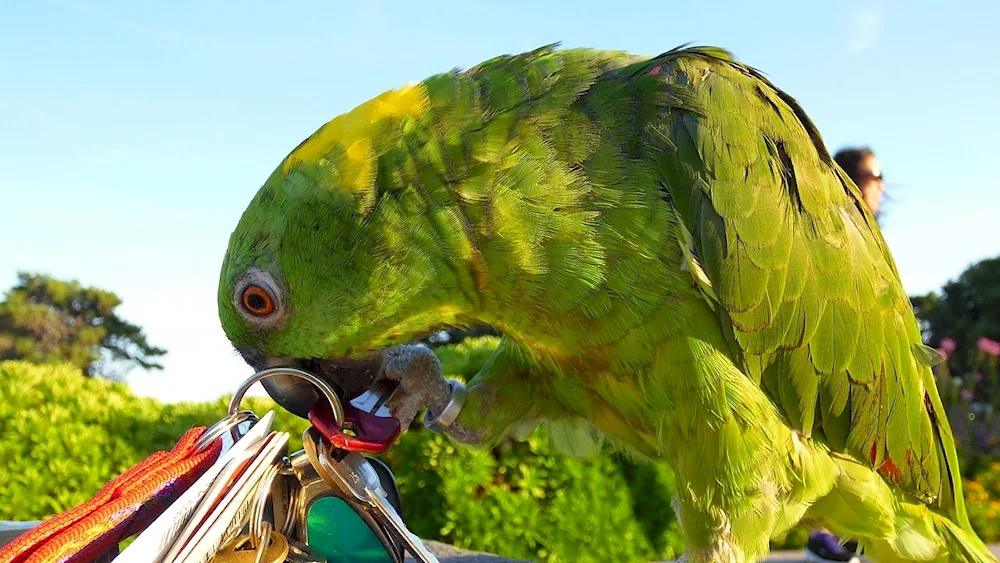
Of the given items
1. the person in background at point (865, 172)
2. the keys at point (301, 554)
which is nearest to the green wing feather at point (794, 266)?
the keys at point (301, 554)

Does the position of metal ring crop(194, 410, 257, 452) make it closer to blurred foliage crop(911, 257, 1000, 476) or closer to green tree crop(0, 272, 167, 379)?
blurred foliage crop(911, 257, 1000, 476)

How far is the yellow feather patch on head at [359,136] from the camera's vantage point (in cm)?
189

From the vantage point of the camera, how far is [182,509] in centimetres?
118

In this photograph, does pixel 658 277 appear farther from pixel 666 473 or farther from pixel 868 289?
pixel 666 473

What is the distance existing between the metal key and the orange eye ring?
0.43 metres

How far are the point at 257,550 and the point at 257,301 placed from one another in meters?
0.77

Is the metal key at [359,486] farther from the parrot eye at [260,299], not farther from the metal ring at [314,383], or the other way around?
the parrot eye at [260,299]

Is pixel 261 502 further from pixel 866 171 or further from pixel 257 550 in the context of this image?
pixel 866 171

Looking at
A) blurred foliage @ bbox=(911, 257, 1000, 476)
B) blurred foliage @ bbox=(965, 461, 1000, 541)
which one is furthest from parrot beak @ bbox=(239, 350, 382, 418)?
blurred foliage @ bbox=(911, 257, 1000, 476)

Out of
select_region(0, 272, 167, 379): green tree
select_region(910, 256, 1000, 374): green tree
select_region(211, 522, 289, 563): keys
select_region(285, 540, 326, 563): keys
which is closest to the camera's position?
select_region(211, 522, 289, 563): keys

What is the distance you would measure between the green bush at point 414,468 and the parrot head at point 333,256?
2270mm

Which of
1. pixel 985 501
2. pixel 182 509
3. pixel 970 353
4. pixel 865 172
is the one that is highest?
pixel 182 509

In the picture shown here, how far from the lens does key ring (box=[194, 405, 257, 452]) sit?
1.38 metres

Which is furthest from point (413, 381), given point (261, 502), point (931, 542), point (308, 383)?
point (931, 542)
